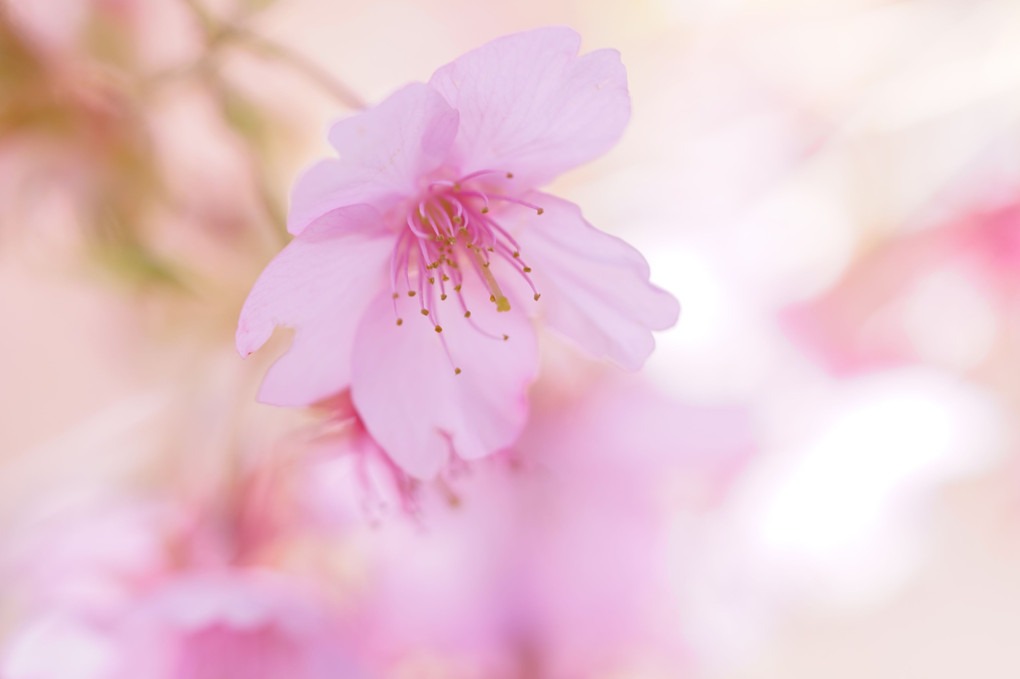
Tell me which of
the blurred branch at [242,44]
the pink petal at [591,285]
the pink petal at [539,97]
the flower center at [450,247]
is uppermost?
the blurred branch at [242,44]

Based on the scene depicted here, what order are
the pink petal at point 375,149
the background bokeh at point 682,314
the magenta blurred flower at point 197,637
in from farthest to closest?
the background bokeh at point 682,314 < the magenta blurred flower at point 197,637 < the pink petal at point 375,149

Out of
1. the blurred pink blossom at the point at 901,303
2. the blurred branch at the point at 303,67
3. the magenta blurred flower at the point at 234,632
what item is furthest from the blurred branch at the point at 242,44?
the blurred pink blossom at the point at 901,303

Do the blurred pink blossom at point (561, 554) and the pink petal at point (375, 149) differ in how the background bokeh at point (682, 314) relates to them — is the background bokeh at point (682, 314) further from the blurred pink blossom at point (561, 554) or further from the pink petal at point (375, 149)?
the pink petal at point (375, 149)

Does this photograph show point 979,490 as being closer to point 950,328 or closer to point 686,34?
point 950,328

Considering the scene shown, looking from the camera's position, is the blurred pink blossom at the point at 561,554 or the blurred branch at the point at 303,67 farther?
the blurred pink blossom at the point at 561,554

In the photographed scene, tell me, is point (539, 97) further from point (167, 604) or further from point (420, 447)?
point (167, 604)

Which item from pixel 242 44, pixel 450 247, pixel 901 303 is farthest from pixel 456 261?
pixel 901 303
